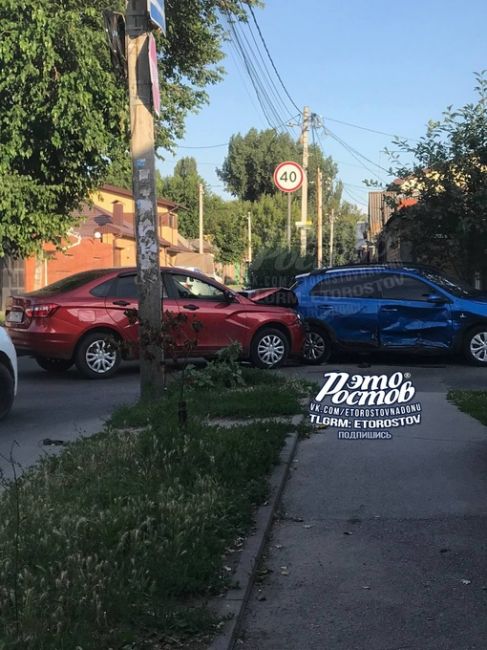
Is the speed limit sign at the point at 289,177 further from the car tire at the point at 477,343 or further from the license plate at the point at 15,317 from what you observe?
the license plate at the point at 15,317

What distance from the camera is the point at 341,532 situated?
475cm

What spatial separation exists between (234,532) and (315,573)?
1.86ft

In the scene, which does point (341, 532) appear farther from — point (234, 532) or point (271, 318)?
point (271, 318)

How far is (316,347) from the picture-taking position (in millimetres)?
12898

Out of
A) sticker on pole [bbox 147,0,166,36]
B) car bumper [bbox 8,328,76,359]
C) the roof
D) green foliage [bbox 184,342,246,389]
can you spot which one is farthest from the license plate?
the roof

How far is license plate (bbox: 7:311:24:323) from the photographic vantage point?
36.0 ft

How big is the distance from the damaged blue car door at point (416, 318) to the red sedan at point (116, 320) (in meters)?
1.47

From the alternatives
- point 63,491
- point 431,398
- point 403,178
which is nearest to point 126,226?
point 403,178

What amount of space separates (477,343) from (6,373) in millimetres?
7743

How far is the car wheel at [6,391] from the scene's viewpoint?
804 cm

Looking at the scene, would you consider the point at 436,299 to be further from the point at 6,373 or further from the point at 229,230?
the point at 229,230

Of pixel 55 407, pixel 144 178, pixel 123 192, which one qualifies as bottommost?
pixel 55 407

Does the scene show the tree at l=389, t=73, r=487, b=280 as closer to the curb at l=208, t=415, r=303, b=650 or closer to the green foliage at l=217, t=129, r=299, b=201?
the curb at l=208, t=415, r=303, b=650

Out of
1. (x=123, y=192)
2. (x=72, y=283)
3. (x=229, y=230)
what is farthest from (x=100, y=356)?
(x=229, y=230)
